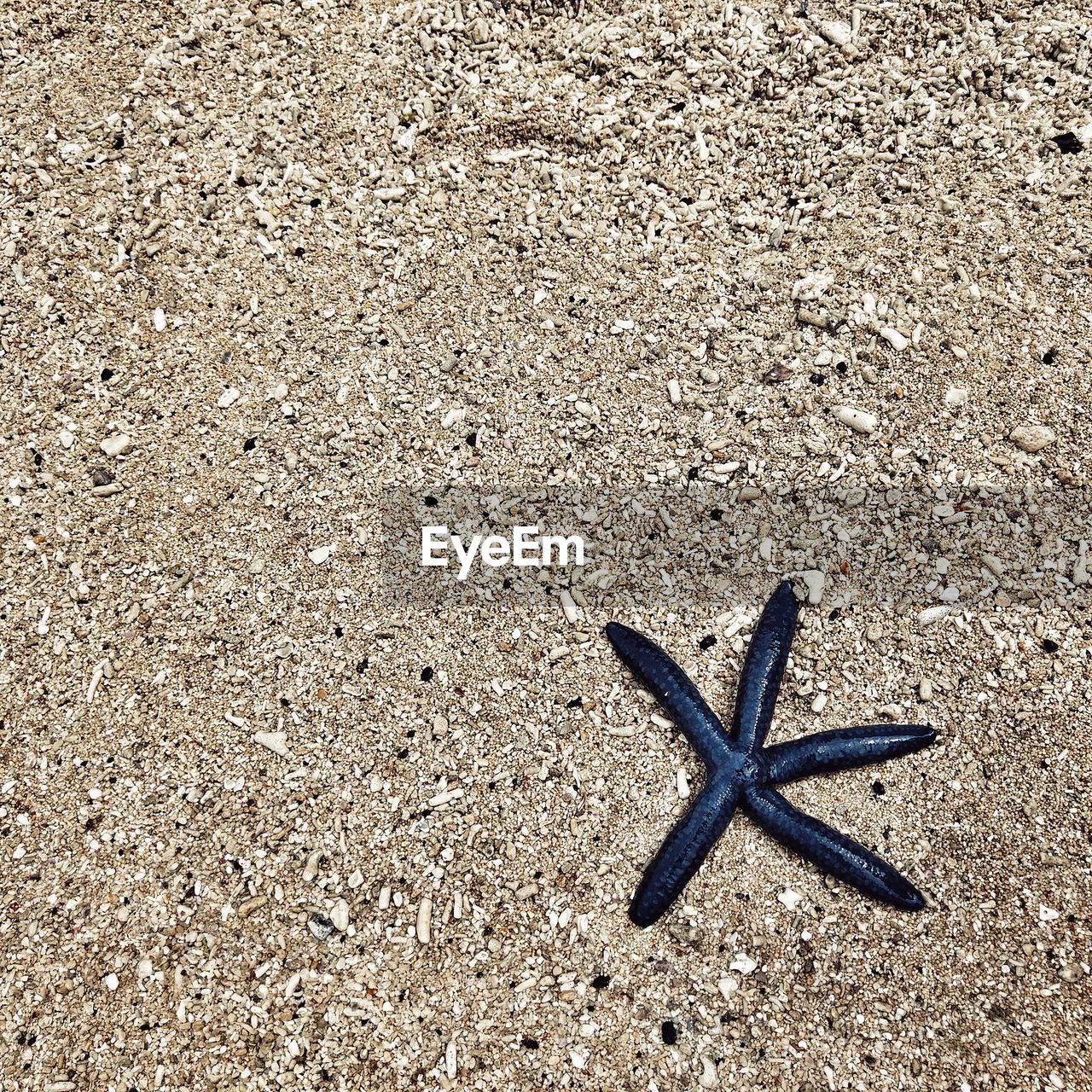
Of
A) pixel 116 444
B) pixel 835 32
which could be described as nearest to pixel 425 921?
pixel 116 444

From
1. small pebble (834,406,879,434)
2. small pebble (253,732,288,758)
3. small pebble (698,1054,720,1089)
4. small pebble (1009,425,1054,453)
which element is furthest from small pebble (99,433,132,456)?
Result: small pebble (1009,425,1054,453)

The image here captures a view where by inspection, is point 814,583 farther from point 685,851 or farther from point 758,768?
point 685,851

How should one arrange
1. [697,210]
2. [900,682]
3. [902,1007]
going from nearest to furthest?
[902,1007]
[900,682]
[697,210]

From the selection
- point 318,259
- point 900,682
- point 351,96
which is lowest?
point 900,682

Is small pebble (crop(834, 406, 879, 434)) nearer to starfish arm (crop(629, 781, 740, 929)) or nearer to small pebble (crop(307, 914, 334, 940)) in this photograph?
starfish arm (crop(629, 781, 740, 929))

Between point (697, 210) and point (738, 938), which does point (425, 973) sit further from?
point (697, 210)

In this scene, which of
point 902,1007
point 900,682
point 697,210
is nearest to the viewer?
point 902,1007

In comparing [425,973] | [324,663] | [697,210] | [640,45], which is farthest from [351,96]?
[425,973]

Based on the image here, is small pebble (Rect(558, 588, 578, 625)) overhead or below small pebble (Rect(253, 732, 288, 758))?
overhead

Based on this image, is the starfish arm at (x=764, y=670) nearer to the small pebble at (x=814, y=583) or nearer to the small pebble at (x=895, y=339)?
the small pebble at (x=814, y=583)
